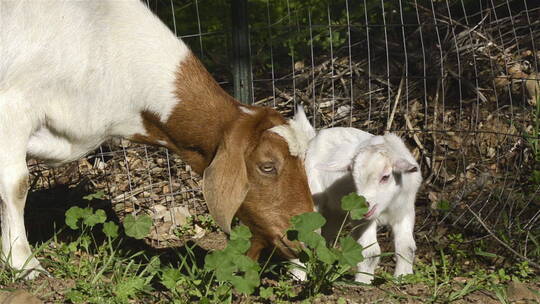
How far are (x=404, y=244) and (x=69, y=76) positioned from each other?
94.1 inches

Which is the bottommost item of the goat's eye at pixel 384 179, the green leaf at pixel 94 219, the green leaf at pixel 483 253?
the green leaf at pixel 483 253

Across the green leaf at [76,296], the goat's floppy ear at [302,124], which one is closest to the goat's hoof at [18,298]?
the green leaf at [76,296]

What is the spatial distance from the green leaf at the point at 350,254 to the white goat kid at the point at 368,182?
2.68 feet

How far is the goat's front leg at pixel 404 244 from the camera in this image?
5.16 metres

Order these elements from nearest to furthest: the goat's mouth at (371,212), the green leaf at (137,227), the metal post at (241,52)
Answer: the green leaf at (137,227)
the goat's mouth at (371,212)
the metal post at (241,52)

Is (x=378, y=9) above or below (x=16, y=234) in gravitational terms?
above

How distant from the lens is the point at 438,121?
6793 mm

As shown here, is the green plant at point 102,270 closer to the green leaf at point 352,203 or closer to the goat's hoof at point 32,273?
the goat's hoof at point 32,273

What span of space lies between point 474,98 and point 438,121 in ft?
1.28

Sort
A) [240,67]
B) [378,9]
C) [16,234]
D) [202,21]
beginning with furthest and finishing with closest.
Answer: [378,9] → [202,21] → [240,67] → [16,234]

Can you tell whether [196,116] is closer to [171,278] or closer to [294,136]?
[294,136]

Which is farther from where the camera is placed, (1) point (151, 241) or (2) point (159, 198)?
(2) point (159, 198)

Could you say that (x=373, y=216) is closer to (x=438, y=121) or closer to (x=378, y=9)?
(x=438, y=121)

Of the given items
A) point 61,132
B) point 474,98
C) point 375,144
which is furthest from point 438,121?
point 61,132
